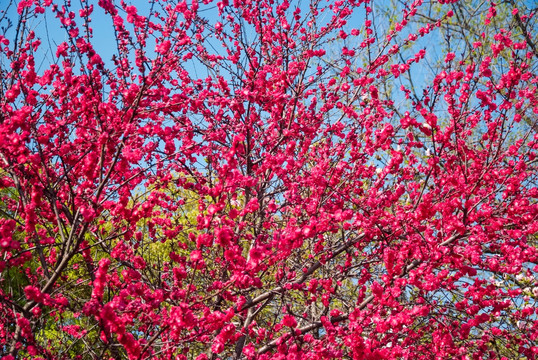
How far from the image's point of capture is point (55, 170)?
5082 mm

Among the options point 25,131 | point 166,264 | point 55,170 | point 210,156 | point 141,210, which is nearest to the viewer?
point 25,131

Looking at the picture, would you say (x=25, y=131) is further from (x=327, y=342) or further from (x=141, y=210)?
(x=327, y=342)

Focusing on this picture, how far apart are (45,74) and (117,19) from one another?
894 mm

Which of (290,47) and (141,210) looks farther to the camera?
(290,47)

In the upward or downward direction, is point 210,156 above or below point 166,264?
above

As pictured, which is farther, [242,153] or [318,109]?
[318,109]

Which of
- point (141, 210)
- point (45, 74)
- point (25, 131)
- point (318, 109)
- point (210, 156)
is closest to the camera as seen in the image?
point (25, 131)

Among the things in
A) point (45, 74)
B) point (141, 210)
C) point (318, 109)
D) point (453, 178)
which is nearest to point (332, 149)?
point (318, 109)

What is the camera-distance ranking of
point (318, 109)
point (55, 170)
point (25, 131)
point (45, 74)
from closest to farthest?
1. point (25, 131)
2. point (45, 74)
3. point (55, 170)
4. point (318, 109)

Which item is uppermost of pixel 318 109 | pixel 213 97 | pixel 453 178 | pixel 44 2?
pixel 318 109

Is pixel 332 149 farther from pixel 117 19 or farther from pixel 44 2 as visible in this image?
pixel 44 2

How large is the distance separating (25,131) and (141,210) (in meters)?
1.08

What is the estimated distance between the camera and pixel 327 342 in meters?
4.21

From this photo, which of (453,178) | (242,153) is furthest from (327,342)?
(242,153)
